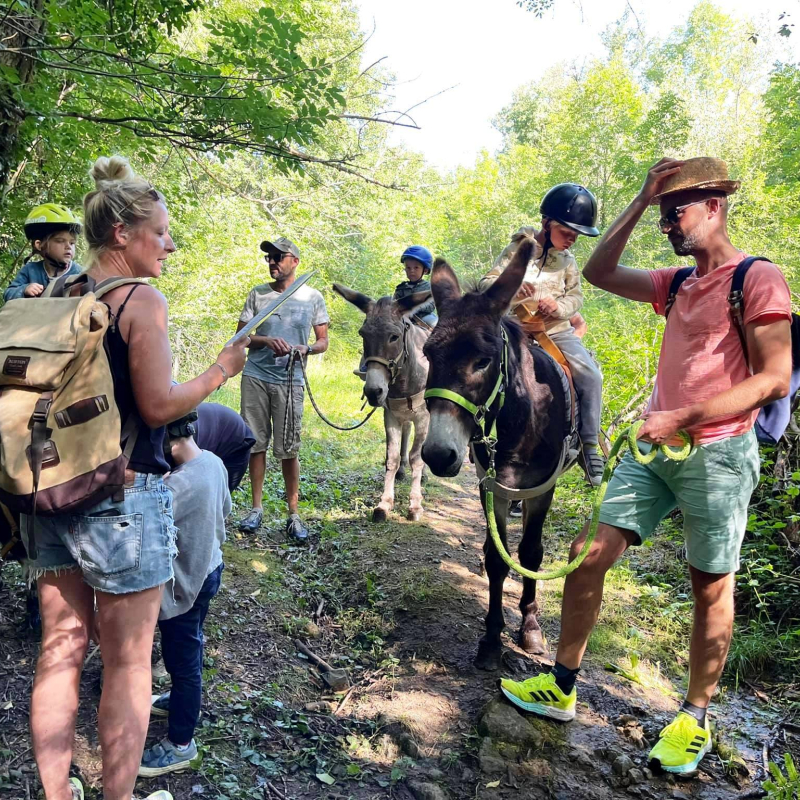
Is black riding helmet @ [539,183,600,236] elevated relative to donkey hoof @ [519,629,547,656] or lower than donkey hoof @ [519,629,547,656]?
elevated

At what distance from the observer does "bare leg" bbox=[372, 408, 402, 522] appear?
20.6ft

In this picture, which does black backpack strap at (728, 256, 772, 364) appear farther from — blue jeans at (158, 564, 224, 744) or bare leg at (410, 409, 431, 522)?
bare leg at (410, 409, 431, 522)

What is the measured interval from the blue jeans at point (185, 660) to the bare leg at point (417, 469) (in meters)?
3.82

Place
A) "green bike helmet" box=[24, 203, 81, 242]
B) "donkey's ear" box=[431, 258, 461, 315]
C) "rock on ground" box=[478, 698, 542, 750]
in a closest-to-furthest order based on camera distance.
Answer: "rock on ground" box=[478, 698, 542, 750] < "donkey's ear" box=[431, 258, 461, 315] < "green bike helmet" box=[24, 203, 81, 242]

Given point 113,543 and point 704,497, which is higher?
point 704,497

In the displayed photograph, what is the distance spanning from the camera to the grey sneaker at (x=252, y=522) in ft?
17.7

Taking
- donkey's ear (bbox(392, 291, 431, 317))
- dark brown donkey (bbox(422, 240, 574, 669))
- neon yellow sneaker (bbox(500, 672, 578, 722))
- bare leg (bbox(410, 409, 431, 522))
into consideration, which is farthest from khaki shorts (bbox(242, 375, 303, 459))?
neon yellow sneaker (bbox(500, 672, 578, 722))

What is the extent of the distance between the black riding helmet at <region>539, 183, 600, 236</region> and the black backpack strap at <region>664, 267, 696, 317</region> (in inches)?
45.5

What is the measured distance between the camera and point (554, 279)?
4391mm

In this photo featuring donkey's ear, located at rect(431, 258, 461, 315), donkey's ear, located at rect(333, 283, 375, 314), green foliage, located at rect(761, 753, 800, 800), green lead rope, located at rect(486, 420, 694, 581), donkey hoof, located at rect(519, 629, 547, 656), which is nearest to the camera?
green foliage, located at rect(761, 753, 800, 800)

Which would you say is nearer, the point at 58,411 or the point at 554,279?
the point at 58,411

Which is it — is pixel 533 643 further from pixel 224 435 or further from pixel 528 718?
pixel 224 435

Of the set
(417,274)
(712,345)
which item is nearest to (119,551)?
(712,345)

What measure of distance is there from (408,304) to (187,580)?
4679mm
